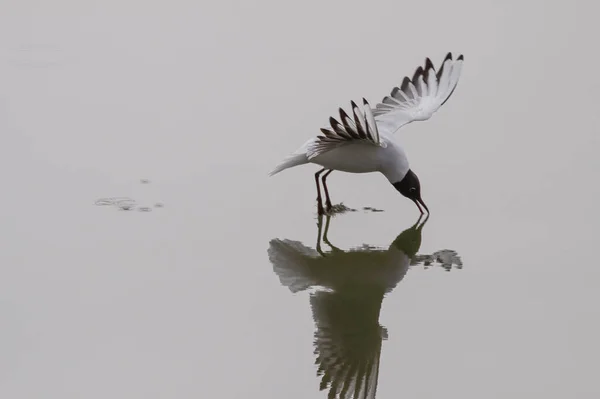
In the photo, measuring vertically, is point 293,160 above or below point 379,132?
below

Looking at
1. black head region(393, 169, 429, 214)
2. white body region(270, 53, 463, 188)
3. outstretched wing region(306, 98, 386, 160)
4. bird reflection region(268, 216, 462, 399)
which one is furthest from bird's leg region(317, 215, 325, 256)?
black head region(393, 169, 429, 214)

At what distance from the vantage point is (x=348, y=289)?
17.7ft

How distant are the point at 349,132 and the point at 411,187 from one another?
859 mm

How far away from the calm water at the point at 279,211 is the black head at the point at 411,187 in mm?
145

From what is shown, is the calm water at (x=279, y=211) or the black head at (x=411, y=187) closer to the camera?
the calm water at (x=279, y=211)

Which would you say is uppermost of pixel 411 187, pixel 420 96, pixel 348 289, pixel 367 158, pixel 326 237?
pixel 420 96

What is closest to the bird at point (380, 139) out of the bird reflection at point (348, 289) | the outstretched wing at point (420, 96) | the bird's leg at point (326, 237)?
the outstretched wing at point (420, 96)

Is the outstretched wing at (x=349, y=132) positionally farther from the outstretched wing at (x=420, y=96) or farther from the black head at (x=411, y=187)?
the outstretched wing at (x=420, y=96)

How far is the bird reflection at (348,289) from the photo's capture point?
444cm

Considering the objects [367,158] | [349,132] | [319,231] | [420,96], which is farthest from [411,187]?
[420,96]

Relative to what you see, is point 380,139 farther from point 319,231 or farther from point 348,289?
point 348,289

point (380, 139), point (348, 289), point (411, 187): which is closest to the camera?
point (348, 289)

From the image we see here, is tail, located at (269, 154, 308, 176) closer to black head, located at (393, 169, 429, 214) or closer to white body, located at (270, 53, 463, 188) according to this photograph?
white body, located at (270, 53, 463, 188)

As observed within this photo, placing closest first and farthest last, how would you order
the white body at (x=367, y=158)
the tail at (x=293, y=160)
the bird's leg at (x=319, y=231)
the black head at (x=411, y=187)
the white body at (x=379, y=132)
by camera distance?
the white body at (x=379, y=132) < the bird's leg at (x=319, y=231) < the white body at (x=367, y=158) < the tail at (x=293, y=160) < the black head at (x=411, y=187)
